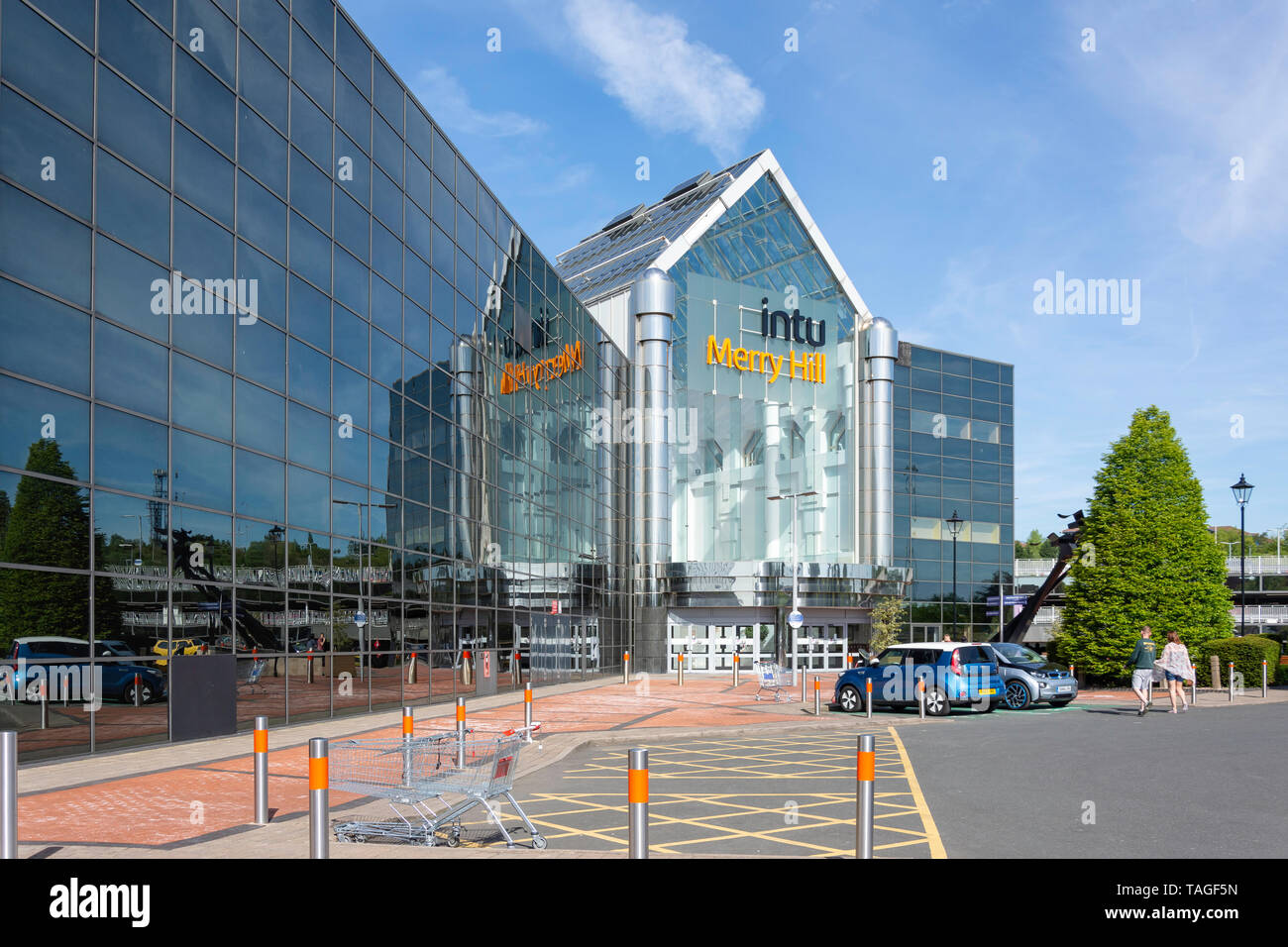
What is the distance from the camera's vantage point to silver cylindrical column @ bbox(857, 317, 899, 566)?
184 ft

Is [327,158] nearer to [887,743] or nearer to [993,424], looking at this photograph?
[887,743]

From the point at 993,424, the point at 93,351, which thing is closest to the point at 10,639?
the point at 93,351

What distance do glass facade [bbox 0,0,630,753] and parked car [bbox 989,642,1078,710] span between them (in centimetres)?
1380

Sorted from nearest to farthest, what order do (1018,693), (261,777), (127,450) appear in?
(261,777), (127,450), (1018,693)

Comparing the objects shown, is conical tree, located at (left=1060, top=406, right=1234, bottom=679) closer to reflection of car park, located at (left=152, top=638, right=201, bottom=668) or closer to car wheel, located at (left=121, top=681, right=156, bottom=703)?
reflection of car park, located at (left=152, top=638, right=201, bottom=668)

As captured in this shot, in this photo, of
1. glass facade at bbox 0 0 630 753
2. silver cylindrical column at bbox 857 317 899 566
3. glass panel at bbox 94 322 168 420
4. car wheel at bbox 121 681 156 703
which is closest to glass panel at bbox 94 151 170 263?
glass facade at bbox 0 0 630 753

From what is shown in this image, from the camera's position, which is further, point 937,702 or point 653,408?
point 653,408

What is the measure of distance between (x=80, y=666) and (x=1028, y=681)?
65.4ft

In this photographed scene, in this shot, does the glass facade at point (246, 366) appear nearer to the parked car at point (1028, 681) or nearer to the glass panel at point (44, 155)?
the glass panel at point (44, 155)

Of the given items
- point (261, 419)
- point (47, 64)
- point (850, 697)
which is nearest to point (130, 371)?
point (261, 419)

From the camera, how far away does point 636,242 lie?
188 ft

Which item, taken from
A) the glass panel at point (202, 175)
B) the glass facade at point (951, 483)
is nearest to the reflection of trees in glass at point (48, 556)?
the glass panel at point (202, 175)

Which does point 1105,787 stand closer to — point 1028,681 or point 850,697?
point 850,697

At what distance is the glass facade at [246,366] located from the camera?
47.8ft
